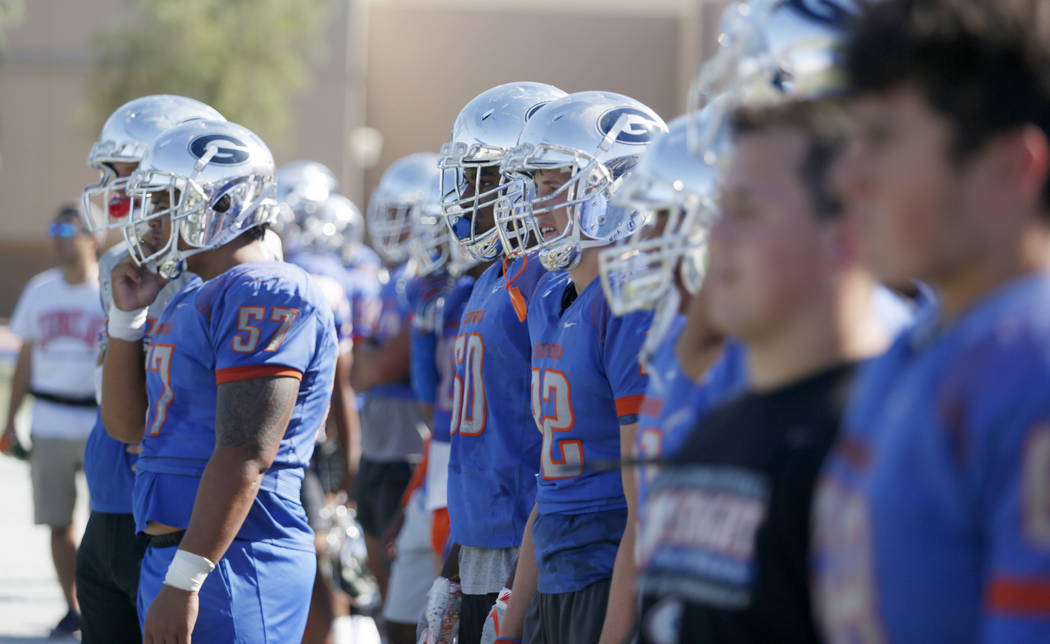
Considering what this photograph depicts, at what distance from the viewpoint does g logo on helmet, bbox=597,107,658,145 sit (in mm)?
3441

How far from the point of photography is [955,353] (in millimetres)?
1340

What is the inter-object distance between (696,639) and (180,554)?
6.69 feet

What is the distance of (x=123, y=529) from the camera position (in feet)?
13.7

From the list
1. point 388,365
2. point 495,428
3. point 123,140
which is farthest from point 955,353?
point 388,365

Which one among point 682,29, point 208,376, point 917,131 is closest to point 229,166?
point 208,376

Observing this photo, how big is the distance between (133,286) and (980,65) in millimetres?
3120

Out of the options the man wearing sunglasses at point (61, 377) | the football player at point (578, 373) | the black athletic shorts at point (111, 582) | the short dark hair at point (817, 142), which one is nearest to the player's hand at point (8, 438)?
the man wearing sunglasses at point (61, 377)

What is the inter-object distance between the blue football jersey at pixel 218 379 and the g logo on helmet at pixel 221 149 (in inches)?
16.4

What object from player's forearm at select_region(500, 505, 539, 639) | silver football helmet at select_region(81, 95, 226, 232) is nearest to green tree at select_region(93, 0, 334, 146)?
silver football helmet at select_region(81, 95, 226, 232)

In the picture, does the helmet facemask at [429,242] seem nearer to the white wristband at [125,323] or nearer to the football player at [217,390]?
the football player at [217,390]

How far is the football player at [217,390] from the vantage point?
3367 mm

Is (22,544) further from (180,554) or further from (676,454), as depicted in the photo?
(676,454)

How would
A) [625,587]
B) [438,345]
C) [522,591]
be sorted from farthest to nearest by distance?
[438,345], [522,591], [625,587]

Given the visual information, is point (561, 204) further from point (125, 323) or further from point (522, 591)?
point (125, 323)
